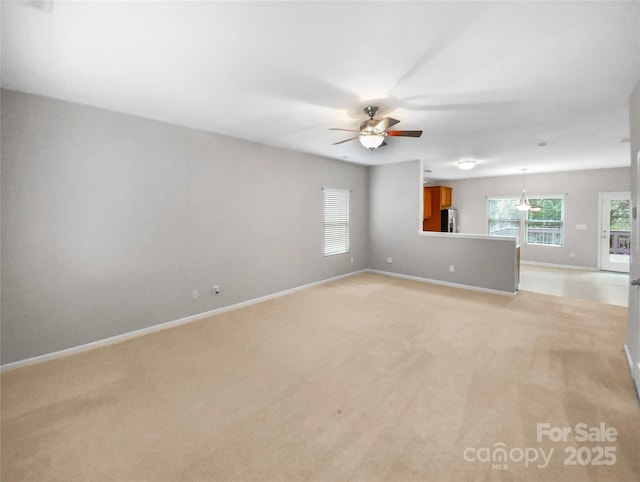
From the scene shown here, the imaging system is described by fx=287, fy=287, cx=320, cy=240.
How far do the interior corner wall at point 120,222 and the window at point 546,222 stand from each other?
7.29 metres

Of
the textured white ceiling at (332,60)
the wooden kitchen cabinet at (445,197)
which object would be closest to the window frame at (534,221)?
the wooden kitchen cabinet at (445,197)

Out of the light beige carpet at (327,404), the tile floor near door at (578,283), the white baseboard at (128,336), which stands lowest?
the light beige carpet at (327,404)

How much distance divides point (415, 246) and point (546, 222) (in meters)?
4.50

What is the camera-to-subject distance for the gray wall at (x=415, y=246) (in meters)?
5.32

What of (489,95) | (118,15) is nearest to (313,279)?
(489,95)

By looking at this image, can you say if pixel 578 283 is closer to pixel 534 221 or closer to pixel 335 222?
pixel 534 221

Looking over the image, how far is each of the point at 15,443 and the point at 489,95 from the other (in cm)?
464

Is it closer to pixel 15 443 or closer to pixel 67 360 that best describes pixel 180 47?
pixel 15 443

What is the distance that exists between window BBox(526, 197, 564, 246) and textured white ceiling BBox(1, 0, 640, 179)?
4.82m

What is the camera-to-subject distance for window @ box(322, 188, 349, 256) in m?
6.06

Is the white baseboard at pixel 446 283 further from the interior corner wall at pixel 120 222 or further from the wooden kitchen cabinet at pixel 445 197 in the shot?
the interior corner wall at pixel 120 222

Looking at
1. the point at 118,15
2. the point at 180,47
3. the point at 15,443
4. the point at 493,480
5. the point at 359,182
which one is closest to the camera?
the point at 493,480

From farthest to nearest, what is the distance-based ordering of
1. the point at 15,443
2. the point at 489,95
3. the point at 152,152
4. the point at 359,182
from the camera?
the point at 359,182 < the point at 152,152 < the point at 489,95 < the point at 15,443

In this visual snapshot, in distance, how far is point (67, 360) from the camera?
289 centimetres
